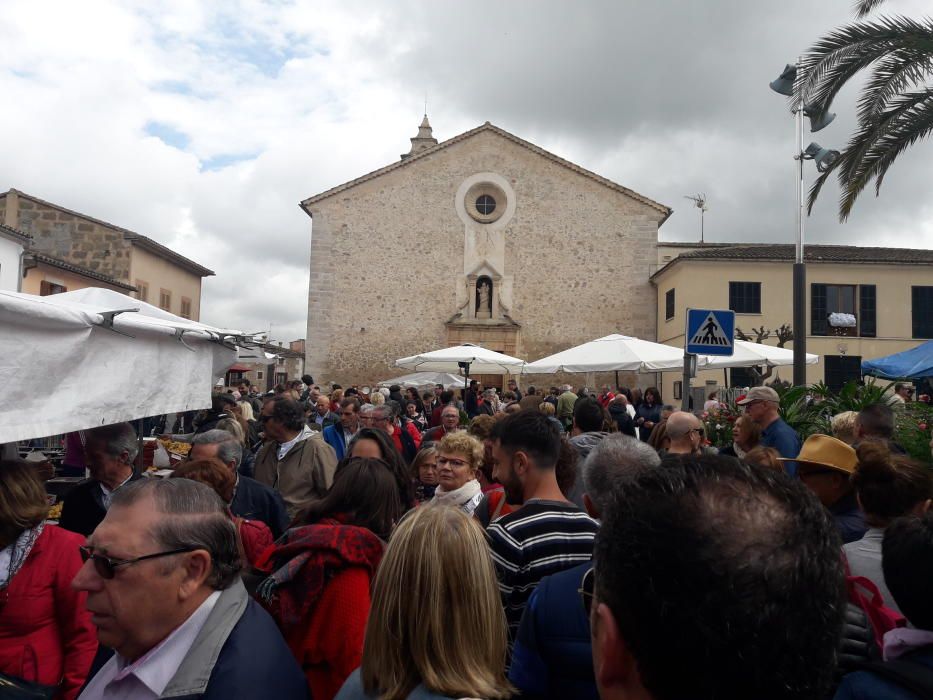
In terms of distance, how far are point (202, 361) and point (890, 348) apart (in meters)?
26.8

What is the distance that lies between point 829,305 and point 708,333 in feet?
71.6

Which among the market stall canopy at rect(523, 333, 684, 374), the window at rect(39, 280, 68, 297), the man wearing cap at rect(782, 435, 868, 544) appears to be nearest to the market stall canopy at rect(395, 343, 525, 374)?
the market stall canopy at rect(523, 333, 684, 374)

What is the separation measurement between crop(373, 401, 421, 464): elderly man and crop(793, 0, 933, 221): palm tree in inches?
286

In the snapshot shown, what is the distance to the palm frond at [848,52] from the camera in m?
9.77

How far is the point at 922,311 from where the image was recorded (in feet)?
87.7

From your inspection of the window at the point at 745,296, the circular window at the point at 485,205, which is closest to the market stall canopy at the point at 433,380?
the circular window at the point at 485,205

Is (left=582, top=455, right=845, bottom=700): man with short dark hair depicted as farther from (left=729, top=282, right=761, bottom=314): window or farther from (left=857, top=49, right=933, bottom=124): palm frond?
(left=729, top=282, right=761, bottom=314): window

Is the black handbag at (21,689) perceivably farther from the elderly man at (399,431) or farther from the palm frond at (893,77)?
the palm frond at (893,77)

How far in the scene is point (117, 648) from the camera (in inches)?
85.6

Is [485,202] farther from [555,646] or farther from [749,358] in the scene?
[555,646]

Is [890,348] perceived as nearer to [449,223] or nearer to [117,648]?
[449,223]

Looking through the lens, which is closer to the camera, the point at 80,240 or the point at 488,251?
the point at 80,240

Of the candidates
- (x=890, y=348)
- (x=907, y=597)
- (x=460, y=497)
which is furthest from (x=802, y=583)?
(x=890, y=348)

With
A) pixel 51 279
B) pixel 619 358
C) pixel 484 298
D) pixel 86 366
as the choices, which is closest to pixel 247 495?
pixel 86 366
